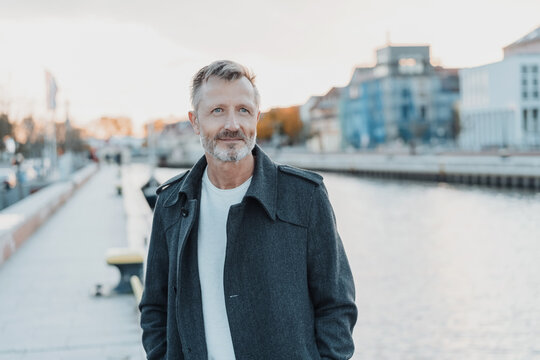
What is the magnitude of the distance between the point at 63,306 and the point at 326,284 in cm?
716

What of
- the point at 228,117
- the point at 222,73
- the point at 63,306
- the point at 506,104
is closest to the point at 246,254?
the point at 228,117

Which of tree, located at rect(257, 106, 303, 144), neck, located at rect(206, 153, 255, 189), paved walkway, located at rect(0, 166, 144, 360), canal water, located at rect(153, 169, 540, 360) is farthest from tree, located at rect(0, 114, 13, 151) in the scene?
tree, located at rect(257, 106, 303, 144)

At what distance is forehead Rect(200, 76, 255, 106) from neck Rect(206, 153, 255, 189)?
0.59 feet

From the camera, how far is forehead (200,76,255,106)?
246 centimetres

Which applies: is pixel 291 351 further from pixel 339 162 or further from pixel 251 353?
pixel 339 162

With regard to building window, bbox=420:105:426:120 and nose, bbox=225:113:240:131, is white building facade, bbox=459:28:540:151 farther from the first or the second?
nose, bbox=225:113:240:131

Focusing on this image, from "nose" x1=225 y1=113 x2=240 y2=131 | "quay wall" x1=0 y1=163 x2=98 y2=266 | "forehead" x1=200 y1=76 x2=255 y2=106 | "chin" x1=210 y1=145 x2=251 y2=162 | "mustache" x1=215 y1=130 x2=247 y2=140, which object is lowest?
"quay wall" x1=0 y1=163 x2=98 y2=266

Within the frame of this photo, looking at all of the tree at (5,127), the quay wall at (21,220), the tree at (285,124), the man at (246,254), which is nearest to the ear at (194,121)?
the man at (246,254)

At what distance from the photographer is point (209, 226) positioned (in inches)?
98.8

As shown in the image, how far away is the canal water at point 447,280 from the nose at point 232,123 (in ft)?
25.5

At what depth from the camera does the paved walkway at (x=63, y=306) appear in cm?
710

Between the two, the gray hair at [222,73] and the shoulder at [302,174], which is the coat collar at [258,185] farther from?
the gray hair at [222,73]

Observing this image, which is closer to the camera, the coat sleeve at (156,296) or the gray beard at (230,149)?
the gray beard at (230,149)

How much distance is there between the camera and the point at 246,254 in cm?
241
